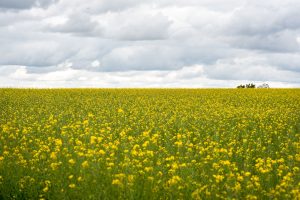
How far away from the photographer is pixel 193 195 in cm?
769

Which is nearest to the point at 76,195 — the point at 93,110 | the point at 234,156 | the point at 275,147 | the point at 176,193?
the point at 176,193

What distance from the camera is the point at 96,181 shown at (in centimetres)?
841

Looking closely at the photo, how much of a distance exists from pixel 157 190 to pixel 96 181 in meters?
1.13

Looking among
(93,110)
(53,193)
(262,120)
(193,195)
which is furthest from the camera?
(93,110)

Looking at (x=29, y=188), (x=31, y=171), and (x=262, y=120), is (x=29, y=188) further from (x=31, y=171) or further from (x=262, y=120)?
(x=262, y=120)

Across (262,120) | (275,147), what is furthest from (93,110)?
(275,147)

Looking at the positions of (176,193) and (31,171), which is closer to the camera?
(176,193)

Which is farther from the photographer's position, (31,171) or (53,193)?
(31,171)

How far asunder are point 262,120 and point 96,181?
13.7 meters

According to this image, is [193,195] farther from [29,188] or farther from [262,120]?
[262,120]

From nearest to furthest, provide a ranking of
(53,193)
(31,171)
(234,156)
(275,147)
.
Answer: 1. (53,193)
2. (31,171)
3. (234,156)
4. (275,147)

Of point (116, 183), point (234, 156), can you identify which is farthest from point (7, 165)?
point (234, 156)

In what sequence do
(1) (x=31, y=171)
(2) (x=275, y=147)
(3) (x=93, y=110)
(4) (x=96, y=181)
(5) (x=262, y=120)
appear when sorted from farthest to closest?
(3) (x=93, y=110)
(5) (x=262, y=120)
(2) (x=275, y=147)
(1) (x=31, y=171)
(4) (x=96, y=181)

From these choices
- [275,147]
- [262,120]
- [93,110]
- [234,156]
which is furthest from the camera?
[93,110]
